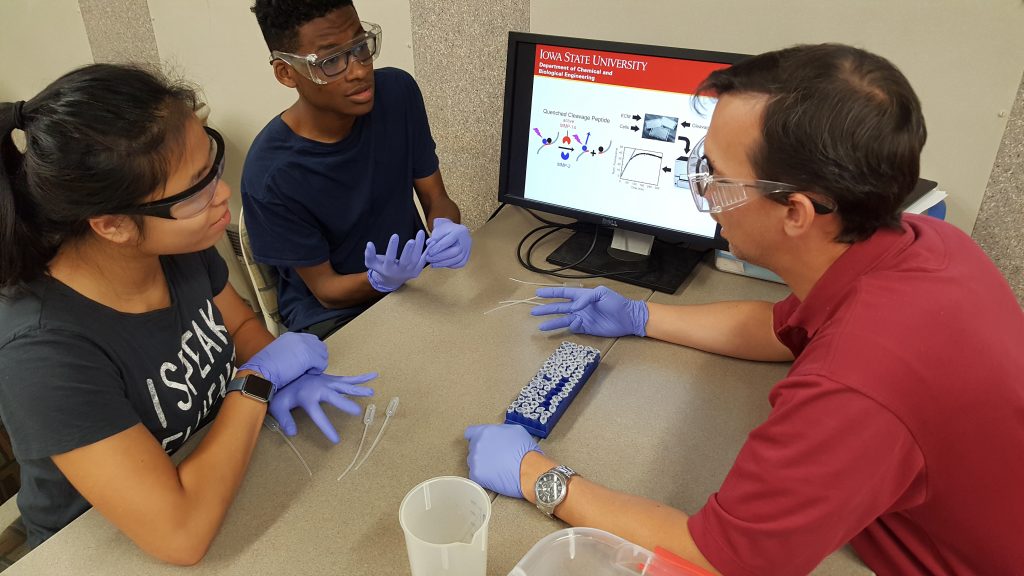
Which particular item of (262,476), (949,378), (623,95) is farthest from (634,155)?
(262,476)

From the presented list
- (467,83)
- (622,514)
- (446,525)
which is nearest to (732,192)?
(622,514)

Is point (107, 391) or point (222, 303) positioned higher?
point (107, 391)

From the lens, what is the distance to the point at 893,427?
2.22 feet

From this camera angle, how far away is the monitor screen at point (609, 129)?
131cm

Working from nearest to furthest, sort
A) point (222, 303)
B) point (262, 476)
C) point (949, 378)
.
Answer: point (949, 378) → point (262, 476) → point (222, 303)

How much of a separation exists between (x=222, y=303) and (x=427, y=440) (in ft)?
1.75

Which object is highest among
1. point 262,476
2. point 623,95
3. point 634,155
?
point 623,95

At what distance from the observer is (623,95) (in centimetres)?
135

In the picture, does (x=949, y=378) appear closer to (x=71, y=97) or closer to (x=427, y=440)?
(x=427, y=440)

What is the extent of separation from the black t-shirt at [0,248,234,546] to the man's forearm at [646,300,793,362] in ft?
2.55

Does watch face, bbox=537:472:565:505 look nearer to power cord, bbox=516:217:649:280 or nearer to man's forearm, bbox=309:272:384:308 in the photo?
power cord, bbox=516:217:649:280

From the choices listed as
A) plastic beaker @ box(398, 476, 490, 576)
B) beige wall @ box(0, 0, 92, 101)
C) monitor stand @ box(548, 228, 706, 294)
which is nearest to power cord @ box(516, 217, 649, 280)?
monitor stand @ box(548, 228, 706, 294)

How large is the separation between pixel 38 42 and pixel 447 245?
2.45 meters

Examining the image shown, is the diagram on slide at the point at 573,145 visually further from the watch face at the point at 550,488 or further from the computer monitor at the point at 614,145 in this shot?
the watch face at the point at 550,488
